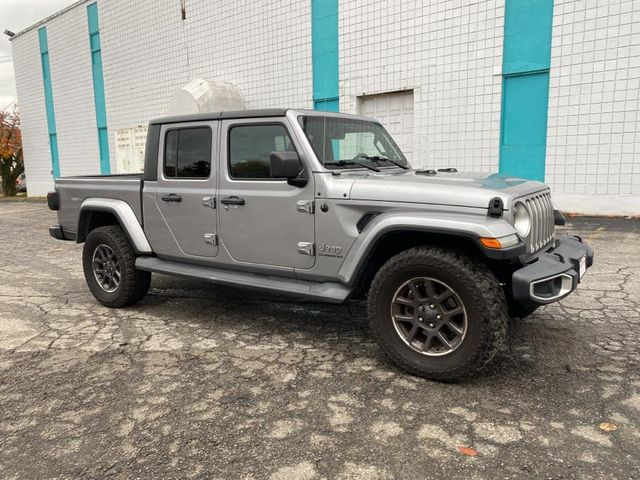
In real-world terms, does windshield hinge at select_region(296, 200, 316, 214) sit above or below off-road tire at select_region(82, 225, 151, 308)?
above

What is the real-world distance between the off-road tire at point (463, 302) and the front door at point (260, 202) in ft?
2.37

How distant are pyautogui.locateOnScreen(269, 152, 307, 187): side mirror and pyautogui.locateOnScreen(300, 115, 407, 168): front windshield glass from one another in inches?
10.4

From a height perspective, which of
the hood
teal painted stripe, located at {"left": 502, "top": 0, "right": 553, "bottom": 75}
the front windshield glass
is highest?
teal painted stripe, located at {"left": 502, "top": 0, "right": 553, "bottom": 75}

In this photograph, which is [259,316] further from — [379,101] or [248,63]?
[248,63]

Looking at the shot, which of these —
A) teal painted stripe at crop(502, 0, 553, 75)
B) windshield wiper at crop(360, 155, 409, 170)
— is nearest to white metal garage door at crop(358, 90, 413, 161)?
teal painted stripe at crop(502, 0, 553, 75)

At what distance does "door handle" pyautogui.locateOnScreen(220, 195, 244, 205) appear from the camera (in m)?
4.18

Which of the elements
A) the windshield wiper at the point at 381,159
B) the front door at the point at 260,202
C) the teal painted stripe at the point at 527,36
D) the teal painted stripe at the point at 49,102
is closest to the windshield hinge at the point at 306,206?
the front door at the point at 260,202

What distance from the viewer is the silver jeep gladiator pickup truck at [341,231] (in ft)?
10.4

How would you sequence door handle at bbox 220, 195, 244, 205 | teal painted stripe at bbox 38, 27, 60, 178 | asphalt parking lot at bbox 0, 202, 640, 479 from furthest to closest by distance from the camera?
teal painted stripe at bbox 38, 27, 60, 178 → door handle at bbox 220, 195, 244, 205 → asphalt parking lot at bbox 0, 202, 640, 479

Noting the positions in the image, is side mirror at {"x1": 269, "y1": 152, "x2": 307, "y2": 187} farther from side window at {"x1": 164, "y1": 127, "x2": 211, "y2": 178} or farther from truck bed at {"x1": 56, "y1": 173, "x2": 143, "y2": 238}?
truck bed at {"x1": 56, "y1": 173, "x2": 143, "y2": 238}

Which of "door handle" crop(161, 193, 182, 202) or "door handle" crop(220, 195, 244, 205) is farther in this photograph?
"door handle" crop(161, 193, 182, 202)

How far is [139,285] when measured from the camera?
16.8 ft

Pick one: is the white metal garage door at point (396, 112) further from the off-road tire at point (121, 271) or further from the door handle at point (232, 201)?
the door handle at point (232, 201)

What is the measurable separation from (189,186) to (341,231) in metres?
1.68
